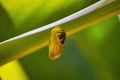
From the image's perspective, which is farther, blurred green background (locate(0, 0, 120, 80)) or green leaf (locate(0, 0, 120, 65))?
blurred green background (locate(0, 0, 120, 80))

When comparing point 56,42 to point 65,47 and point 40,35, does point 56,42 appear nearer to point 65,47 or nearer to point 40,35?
point 40,35

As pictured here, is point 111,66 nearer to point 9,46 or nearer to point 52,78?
point 52,78

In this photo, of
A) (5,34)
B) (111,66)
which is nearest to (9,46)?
(5,34)

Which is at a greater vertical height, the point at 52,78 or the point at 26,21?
the point at 26,21

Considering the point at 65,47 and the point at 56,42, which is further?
the point at 65,47

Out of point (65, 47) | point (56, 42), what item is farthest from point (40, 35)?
point (65, 47)

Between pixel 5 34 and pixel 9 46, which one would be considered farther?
pixel 5 34

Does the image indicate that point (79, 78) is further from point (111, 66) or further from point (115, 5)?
point (115, 5)

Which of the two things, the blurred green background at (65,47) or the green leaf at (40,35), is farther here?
the blurred green background at (65,47)
